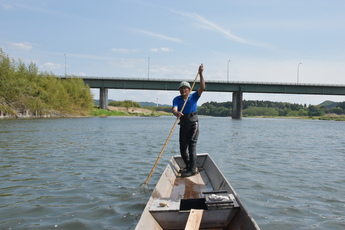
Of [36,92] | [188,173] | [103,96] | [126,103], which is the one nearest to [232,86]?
[103,96]

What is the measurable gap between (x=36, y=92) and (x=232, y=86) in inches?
1962

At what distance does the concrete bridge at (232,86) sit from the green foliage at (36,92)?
6.13 m

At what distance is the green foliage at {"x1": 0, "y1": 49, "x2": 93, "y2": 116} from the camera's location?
54.2m

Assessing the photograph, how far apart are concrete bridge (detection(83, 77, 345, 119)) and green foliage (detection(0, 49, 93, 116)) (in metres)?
6.13

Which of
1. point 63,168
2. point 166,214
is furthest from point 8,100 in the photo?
point 166,214

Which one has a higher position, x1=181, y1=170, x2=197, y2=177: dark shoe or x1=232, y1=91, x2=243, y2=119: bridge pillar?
x1=232, y1=91, x2=243, y2=119: bridge pillar

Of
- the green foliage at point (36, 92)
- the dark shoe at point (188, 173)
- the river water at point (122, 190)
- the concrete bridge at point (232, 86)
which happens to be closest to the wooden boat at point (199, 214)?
the river water at point (122, 190)

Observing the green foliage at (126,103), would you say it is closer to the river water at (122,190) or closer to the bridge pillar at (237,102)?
the bridge pillar at (237,102)

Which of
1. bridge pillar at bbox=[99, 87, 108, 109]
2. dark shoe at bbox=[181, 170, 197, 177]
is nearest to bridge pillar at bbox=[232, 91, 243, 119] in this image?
bridge pillar at bbox=[99, 87, 108, 109]

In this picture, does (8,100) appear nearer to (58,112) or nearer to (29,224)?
(58,112)

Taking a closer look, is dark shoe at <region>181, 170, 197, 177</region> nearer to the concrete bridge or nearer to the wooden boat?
the wooden boat

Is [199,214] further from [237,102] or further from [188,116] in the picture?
[237,102]

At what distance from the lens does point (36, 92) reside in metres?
60.3

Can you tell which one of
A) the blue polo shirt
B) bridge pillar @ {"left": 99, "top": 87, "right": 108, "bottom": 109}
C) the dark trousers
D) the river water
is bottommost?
the river water
